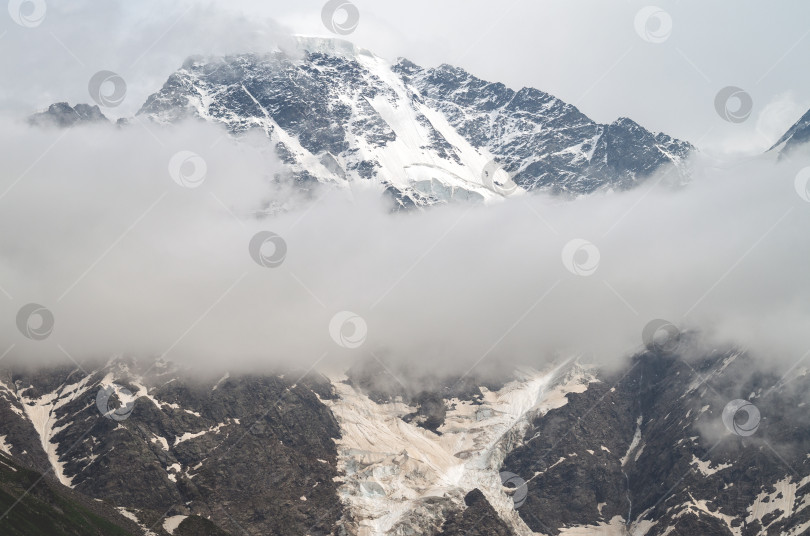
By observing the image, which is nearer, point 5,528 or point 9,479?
point 5,528

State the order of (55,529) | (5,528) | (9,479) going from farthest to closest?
1. (9,479)
2. (55,529)
3. (5,528)

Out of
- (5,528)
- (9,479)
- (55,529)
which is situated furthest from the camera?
(9,479)

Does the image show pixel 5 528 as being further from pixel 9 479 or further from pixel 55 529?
pixel 9 479

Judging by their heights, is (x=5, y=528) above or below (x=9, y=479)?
above

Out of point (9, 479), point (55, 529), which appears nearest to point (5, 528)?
point (55, 529)

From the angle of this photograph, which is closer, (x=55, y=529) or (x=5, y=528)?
(x=5, y=528)

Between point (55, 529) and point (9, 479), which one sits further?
point (9, 479)
